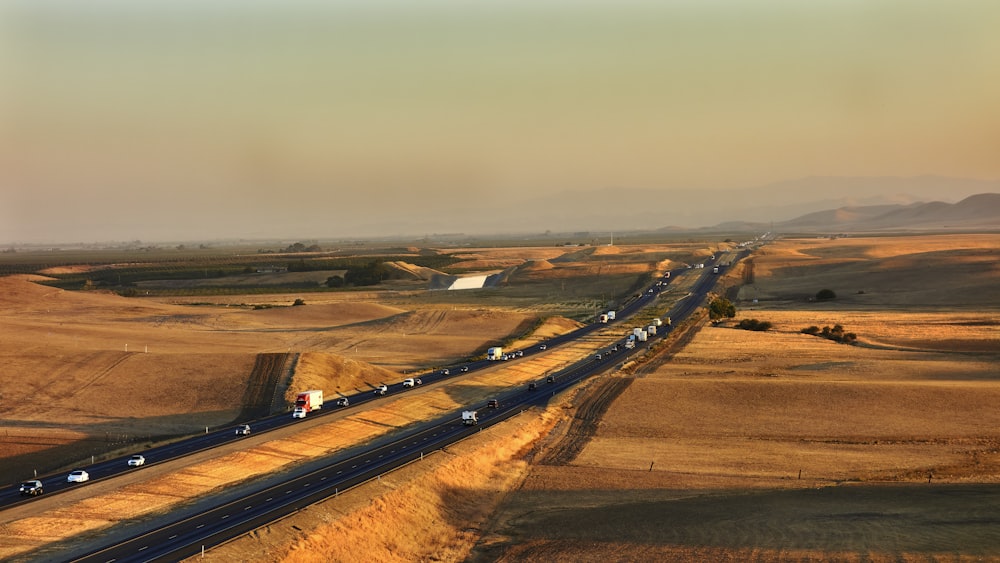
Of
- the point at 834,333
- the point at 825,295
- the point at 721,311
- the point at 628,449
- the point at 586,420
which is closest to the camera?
the point at 628,449

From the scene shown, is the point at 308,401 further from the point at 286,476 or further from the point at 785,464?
the point at 785,464

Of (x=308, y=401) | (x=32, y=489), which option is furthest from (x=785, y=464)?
(x=32, y=489)

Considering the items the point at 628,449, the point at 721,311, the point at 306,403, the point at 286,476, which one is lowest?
the point at 628,449

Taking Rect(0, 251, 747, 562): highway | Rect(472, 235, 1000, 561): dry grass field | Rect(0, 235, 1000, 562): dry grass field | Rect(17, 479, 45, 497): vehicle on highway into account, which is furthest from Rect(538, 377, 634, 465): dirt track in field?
Rect(17, 479, 45, 497): vehicle on highway

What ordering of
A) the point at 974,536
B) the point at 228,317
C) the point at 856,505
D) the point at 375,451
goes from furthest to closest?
the point at 228,317 → the point at 375,451 → the point at 856,505 → the point at 974,536

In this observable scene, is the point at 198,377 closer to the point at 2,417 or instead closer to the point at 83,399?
the point at 83,399

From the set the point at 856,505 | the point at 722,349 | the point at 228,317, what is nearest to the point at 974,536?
the point at 856,505

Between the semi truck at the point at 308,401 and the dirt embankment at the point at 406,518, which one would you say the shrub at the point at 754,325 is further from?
the dirt embankment at the point at 406,518
